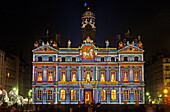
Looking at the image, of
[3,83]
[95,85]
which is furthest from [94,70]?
[3,83]

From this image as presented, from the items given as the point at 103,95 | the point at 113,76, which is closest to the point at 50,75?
the point at 103,95

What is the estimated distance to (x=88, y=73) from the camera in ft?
260

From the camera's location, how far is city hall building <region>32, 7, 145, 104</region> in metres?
77.6

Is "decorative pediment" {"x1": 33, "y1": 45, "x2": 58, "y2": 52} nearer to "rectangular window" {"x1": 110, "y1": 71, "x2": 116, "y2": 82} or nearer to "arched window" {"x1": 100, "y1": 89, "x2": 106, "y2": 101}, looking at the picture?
"rectangular window" {"x1": 110, "y1": 71, "x2": 116, "y2": 82}

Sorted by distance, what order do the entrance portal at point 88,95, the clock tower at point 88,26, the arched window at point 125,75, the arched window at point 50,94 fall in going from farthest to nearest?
1. the clock tower at point 88,26
2. the arched window at point 125,75
3. the entrance portal at point 88,95
4. the arched window at point 50,94

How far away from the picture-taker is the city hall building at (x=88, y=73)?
7762 centimetres

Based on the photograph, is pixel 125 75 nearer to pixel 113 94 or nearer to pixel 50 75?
pixel 113 94

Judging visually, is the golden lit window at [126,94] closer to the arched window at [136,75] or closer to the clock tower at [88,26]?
the arched window at [136,75]

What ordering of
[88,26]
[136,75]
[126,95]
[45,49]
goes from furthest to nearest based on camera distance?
[88,26]
[45,49]
[136,75]
[126,95]

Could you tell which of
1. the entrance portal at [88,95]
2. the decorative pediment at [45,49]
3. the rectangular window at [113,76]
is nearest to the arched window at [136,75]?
the rectangular window at [113,76]

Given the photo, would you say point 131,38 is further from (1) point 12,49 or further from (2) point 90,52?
(1) point 12,49

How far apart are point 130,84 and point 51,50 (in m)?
20.5

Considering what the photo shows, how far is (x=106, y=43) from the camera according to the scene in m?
81.7

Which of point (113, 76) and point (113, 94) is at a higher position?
point (113, 76)
